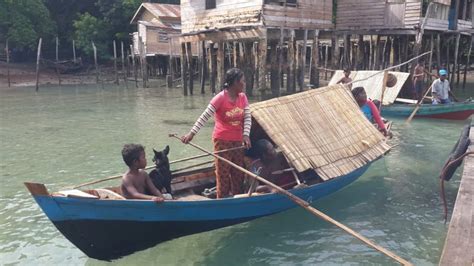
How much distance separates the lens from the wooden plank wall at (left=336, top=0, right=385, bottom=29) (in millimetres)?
17500

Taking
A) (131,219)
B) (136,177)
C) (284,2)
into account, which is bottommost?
(131,219)

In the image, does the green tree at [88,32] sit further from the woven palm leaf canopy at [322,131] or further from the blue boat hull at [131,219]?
the blue boat hull at [131,219]

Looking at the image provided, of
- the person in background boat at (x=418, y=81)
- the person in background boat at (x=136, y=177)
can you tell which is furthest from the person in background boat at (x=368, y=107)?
the person in background boat at (x=418, y=81)

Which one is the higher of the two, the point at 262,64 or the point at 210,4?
the point at 210,4

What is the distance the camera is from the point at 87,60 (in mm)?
37094

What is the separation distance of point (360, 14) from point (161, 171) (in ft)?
50.1

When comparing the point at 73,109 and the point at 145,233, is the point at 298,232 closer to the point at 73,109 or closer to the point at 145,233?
the point at 145,233

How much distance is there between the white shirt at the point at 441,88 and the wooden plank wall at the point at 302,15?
5997mm

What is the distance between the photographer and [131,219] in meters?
4.47

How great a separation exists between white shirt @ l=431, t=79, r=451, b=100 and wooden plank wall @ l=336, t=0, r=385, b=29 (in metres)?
5.10

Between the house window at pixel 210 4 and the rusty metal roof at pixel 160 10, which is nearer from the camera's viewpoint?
the house window at pixel 210 4

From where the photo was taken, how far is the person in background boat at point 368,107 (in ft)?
25.7

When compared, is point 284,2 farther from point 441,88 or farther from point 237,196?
point 237,196

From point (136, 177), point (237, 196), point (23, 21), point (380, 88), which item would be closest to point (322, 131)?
point (237, 196)
